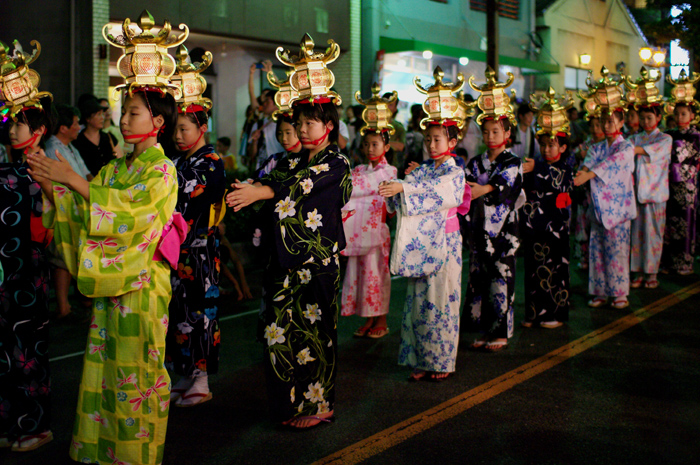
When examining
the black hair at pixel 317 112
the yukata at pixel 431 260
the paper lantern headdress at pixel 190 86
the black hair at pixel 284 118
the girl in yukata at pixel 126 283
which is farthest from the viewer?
the black hair at pixel 284 118

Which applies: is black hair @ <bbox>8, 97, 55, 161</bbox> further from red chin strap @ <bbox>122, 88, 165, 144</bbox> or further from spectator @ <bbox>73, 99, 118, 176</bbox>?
spectator @ <bbox>73, 99, 118, 176</bbox>

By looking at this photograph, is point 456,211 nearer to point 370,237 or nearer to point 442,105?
point 442,105

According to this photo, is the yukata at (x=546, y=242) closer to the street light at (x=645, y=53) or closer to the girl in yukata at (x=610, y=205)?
the girl in yukata at (x=610, y=205)

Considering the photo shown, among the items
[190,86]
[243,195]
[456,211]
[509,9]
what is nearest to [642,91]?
[456,211]

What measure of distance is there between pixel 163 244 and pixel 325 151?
46.2 inches

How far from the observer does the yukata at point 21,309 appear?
3650 mm

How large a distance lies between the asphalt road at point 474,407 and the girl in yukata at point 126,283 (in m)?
0.46

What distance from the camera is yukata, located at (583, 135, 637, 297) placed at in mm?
7238

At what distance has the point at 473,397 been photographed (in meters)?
4.63

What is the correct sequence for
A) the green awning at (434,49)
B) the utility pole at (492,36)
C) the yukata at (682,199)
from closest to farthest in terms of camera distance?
the yukata at (682,199) < the utility pole at (492,36) < the green awning at (434,49)

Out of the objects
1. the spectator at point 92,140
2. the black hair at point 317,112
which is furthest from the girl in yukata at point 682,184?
the spectator at point 92,140

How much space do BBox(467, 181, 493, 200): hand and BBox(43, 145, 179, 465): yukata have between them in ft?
8.42

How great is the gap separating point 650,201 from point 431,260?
4523mm

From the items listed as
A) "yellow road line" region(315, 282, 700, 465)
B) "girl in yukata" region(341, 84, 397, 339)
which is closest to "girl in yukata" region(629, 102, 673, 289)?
"yellow road line" region(315, 282, 700, 465)
